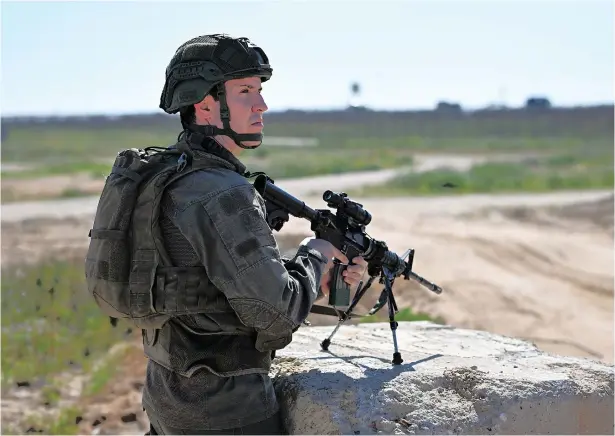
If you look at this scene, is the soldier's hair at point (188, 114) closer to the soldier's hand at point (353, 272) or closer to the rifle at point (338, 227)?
the rifle at point (338, 227)

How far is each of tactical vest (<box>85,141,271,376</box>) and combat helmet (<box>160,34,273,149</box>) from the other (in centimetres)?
15

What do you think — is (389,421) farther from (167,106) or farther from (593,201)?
(593,201)

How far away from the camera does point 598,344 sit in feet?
28.1

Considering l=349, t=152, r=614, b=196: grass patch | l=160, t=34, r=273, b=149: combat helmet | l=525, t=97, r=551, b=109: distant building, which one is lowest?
l=349, t=152, r=614, b=196: grass patch

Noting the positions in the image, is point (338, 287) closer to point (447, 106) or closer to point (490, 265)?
point (490, 265)

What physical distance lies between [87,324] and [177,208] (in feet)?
18.7

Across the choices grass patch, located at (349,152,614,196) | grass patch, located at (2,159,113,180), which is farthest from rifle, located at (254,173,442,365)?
grass patch, located at (2,159,113,180)

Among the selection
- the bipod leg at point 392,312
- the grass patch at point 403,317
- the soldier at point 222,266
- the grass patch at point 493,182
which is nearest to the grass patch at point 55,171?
the grass patch at point 493,182

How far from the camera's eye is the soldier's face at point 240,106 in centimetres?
260

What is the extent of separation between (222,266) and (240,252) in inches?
2.8

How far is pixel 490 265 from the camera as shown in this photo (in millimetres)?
11531

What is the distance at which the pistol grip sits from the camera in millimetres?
2965

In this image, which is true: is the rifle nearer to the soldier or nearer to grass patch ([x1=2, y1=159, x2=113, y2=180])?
the soldier

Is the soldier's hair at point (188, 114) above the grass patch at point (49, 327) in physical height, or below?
above
